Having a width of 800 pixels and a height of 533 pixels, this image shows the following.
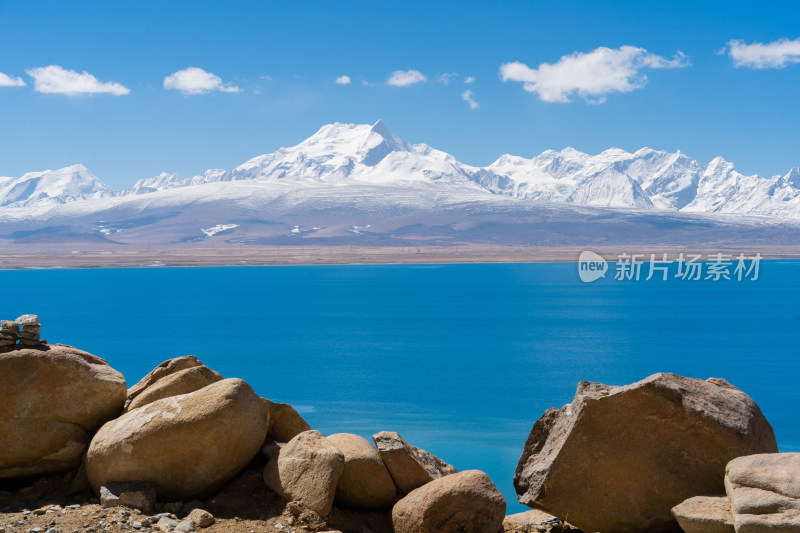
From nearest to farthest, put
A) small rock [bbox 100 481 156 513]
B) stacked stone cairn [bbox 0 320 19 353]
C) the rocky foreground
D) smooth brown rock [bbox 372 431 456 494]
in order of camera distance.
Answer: the rocky foreground → small rock [bbox 100 481 156 513] → smooth brown rock [bbox 372 431 456 494] → stacked stone cairn [bbox 0 320 19 353]

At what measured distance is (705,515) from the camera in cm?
600

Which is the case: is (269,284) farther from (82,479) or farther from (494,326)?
(82,479)

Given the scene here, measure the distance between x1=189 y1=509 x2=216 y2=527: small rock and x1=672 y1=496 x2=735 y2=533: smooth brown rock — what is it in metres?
3.75

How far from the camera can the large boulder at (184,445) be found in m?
7.02

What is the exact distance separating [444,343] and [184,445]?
158 ft

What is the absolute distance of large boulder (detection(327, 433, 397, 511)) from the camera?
286 inches

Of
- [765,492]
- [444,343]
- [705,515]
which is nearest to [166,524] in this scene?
[705,515]

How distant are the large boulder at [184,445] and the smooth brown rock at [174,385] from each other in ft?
2.24

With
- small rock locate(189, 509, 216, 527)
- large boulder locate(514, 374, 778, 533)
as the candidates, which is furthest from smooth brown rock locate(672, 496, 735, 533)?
small rock locate(189, 509, 216, 527)

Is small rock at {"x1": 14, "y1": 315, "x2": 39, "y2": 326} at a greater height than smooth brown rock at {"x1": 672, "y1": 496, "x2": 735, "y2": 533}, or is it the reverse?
small rock at {"x1": 14, "y1": 315, "x2": 39, "y2": 326}

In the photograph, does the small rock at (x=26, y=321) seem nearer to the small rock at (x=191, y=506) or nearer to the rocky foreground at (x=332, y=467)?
the rocky foreground at (x=332, y=467)

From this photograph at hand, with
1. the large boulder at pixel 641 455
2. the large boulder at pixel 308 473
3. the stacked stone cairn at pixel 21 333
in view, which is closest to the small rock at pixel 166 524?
the large boulder at pixel 308 473

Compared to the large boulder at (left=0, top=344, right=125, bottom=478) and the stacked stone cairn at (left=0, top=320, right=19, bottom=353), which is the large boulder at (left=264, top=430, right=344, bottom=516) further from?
the stacked stone cairn at (left=0, top=320, right=19, bottom=353)

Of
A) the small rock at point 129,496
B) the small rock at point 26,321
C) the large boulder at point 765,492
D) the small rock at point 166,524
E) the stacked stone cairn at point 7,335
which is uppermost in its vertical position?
the small rock at point 26,321
